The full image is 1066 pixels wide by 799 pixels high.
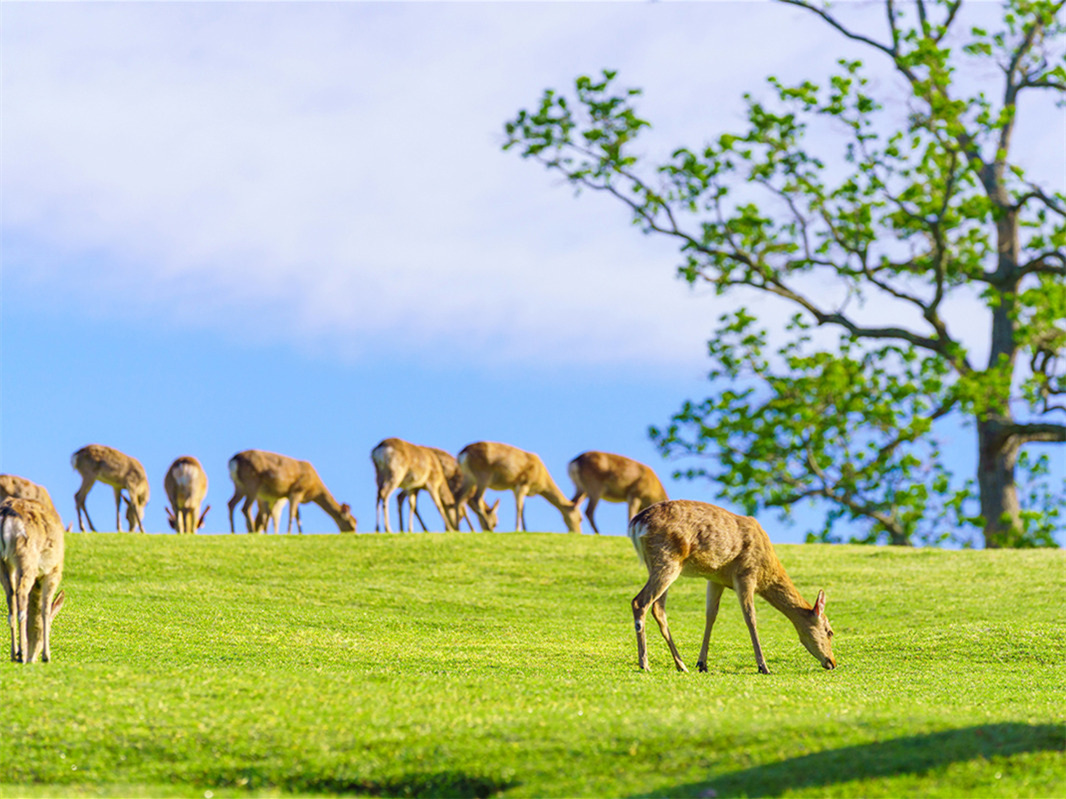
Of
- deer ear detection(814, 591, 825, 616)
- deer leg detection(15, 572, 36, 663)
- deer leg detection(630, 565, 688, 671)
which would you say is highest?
deer leg detection(15, 572, 36, 663)

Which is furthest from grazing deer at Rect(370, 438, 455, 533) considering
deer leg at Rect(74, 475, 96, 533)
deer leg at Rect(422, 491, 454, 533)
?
deer leg at Rect(74, 475, 96, 533)

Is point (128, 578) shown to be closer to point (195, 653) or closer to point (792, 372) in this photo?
point (195, 653)

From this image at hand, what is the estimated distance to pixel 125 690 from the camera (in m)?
9.30

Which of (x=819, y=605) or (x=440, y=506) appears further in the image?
(x=440, y=506)

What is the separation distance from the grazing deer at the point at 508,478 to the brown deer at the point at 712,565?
45.6 ft

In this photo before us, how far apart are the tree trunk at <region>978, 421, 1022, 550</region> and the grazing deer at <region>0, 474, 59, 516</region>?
23.4 metres

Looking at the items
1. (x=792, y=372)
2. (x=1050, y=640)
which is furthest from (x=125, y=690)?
(x=792, y=372)

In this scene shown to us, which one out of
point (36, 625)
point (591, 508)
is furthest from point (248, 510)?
point (36, 625)

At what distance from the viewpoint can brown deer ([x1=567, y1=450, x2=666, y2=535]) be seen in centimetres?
2800

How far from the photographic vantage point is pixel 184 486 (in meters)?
26.8

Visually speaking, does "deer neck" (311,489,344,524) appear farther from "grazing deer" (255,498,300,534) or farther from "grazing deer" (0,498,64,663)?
"grazing deer" (0,498,64,663)

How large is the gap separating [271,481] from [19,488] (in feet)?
23.5

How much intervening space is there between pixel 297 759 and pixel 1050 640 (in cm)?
1121

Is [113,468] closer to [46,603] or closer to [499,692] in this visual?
[46,603]
